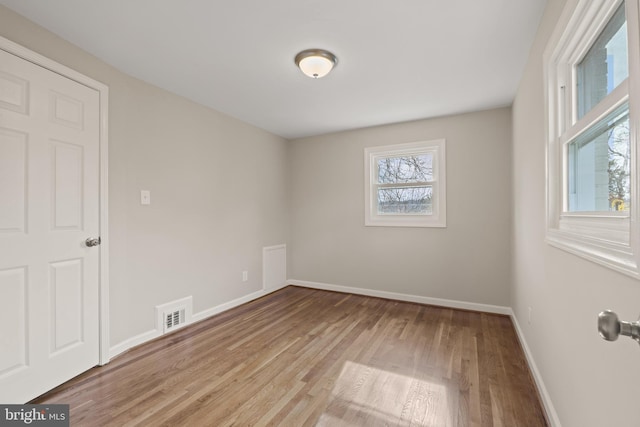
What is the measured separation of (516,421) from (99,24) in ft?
11.6

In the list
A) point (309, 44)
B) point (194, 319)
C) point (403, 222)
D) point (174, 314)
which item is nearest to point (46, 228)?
point (174, 314)

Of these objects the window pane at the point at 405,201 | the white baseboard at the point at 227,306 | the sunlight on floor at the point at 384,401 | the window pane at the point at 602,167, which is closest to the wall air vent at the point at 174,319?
the white baseboard at the point at 227,306

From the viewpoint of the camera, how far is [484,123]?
3.44 meters

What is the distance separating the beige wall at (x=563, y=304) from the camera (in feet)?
2.92

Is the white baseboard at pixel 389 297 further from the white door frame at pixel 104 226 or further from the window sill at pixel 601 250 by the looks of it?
the window sill at pixel 601 250

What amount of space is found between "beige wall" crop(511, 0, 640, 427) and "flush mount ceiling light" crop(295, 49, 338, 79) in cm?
138

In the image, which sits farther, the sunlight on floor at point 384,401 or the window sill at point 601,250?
the sunlight on floor at point 384,401

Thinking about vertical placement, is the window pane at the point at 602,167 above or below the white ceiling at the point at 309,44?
below

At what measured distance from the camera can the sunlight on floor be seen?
166 centimetres

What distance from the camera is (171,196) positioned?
289 centimetres

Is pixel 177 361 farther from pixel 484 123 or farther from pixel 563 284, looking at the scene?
pixel 484 123

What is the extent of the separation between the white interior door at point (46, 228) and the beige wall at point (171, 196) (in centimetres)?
20

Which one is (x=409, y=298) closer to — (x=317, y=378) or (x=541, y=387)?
(x=541, y=387)

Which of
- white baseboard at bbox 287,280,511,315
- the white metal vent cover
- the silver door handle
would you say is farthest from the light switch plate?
the silver door handle
